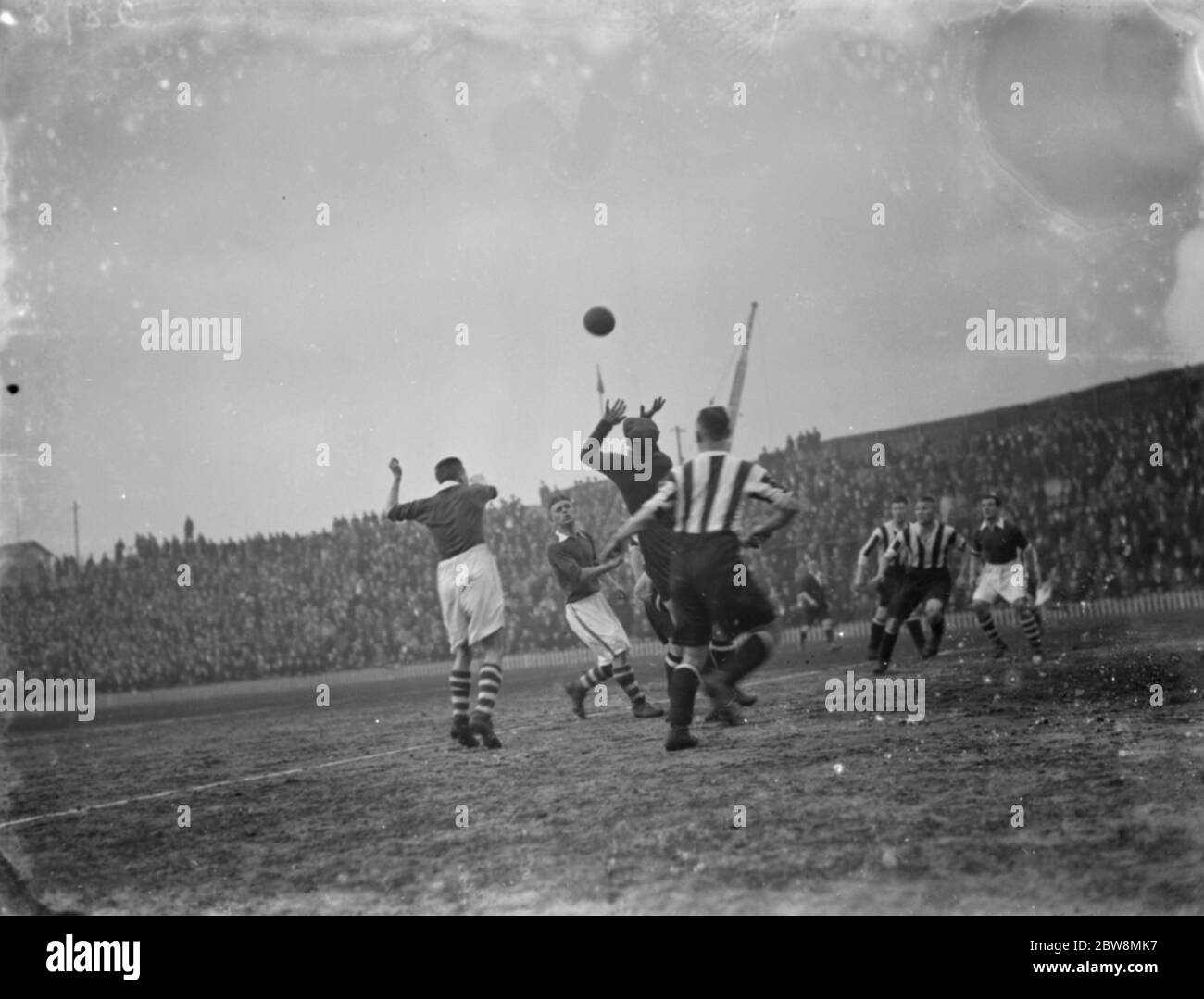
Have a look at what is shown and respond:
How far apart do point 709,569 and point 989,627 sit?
3.75 m

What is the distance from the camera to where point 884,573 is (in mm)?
8086

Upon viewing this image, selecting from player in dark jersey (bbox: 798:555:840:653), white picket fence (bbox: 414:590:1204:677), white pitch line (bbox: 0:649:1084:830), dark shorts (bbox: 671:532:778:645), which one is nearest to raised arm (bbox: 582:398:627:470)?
dark shorts (bbox: 671:532:778:645)

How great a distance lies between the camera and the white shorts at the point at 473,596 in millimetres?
5875

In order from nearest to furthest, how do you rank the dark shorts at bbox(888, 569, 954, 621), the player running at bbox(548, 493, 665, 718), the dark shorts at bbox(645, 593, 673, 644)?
the player running at bbox(548, 493, 665, 718) → the dark shorts at bbox(645, 593, 673, 644) → the dark shorts at bbox(888, 569, 954, 621)

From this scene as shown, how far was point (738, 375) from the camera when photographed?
586cm

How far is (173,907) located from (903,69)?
523 centimetres

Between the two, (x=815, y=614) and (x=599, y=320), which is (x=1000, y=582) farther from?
(x=599, y=320)

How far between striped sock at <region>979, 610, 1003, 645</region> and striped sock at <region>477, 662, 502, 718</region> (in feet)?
13.1

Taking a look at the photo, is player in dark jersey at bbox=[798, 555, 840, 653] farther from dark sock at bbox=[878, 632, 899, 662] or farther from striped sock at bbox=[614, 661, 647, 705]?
striped sock at bbox=[614, 661, 647, 705]

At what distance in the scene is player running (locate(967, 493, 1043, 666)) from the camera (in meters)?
7.91

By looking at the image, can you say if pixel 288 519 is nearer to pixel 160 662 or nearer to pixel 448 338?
pixel 448 338

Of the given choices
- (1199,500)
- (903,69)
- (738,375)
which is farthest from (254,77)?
(1199,500)

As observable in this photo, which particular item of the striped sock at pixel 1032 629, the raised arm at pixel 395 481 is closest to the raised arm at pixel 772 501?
the raised arm at pixel 395 481

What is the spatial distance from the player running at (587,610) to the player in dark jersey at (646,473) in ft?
0.74
